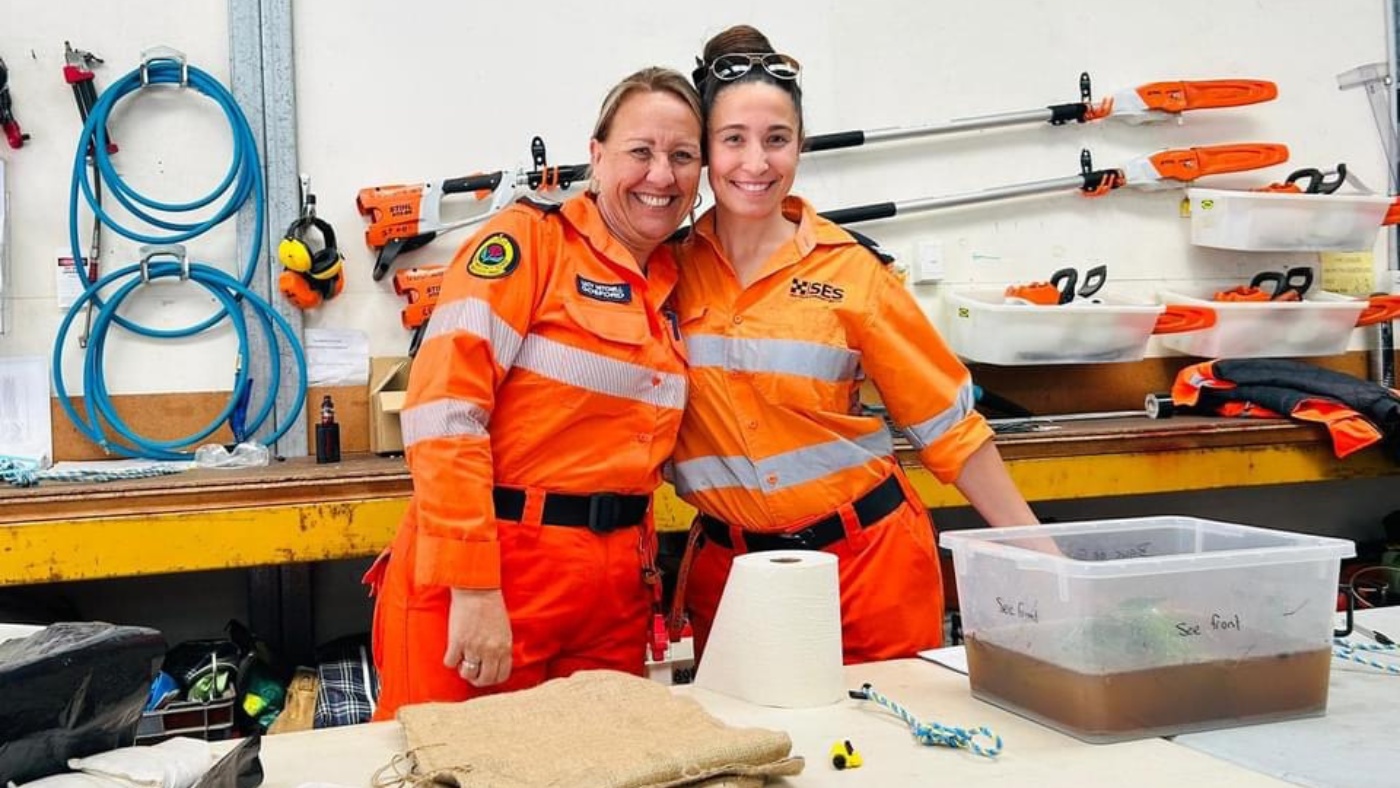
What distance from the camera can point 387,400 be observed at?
2818 millimetres

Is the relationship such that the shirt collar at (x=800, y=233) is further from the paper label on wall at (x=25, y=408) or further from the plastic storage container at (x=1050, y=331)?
the paper label on wall at (x=25, y=408)

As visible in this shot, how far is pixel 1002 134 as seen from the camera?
3.70 meters

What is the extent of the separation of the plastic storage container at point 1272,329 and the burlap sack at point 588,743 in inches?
113

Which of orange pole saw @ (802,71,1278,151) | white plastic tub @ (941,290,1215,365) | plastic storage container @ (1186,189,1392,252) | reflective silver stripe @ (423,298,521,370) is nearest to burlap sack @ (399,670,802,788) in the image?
reflective silver stripe @ (423,298,521,370)

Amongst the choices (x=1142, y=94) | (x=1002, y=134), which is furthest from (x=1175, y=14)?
(x=1002, y=134)

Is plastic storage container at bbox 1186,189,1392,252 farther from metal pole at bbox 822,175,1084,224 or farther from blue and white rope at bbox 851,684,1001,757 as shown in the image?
blue and white rope at bbox 851,684,1001,757

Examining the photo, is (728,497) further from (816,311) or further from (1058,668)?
(1058,668)

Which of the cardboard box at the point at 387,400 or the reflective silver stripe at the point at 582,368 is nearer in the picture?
the reflective silver stripe at the point at 582,368

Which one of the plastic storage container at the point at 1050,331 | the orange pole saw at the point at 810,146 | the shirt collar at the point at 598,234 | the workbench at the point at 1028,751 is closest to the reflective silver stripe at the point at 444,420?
the shirt collar at the point at 598,234

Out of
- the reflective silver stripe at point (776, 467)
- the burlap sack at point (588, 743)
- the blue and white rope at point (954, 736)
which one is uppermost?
the reflective silver stripe at point (776, 467)

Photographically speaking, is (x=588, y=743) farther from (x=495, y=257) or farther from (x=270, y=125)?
(x=270, y=125)

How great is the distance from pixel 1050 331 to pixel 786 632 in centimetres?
221

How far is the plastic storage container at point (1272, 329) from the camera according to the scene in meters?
3.57

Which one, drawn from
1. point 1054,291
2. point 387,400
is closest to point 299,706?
point 387,400
